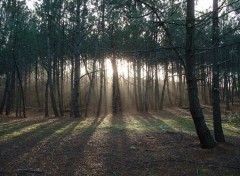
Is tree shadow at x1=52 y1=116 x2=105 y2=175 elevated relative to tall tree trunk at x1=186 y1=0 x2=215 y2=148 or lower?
lower

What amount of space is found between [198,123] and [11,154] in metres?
6.69

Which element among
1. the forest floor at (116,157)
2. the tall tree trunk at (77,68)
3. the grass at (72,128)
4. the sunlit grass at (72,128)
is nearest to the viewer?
the forest floor at (116,157)

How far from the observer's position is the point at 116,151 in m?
11.6

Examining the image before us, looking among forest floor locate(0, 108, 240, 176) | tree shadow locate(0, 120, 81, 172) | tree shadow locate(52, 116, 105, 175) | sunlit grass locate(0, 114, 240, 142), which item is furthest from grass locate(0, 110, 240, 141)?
forest floor locate(0, 108, 240, 176)

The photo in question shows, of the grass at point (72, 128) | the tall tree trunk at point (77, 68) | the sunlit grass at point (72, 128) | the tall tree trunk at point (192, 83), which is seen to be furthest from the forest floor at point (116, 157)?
the tall tree trunk at point (77, 68)

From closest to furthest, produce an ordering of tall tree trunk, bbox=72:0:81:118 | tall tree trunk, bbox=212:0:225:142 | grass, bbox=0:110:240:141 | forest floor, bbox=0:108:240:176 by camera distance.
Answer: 1. forest floor, bbox=0:108:240:176
2. tall tree trunk, bbox=212:0:225:142
3. grass, bbox=0:110:240:141
4. tall tree trunk, bbox=72:0:81:118

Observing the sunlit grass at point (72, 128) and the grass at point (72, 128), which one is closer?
the sunlit grass at point (72, 128)

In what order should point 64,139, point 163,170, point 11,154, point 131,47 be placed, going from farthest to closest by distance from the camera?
point 131,47 → point 64,139 → point 11,154 → point 163,170

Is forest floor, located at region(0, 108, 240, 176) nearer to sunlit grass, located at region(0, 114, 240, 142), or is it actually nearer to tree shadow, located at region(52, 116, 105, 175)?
tree shadow, located at region(52, 116, 105, 175)

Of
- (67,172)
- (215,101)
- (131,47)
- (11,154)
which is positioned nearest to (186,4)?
(215,101)

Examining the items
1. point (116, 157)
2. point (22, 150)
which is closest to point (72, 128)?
point (22, 150)

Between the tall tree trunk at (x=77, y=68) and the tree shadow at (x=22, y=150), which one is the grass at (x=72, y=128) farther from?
the tall tree trunk at (x=77, y=68)

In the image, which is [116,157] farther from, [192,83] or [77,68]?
[77,68]

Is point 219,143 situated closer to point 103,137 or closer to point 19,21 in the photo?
point 103,137
